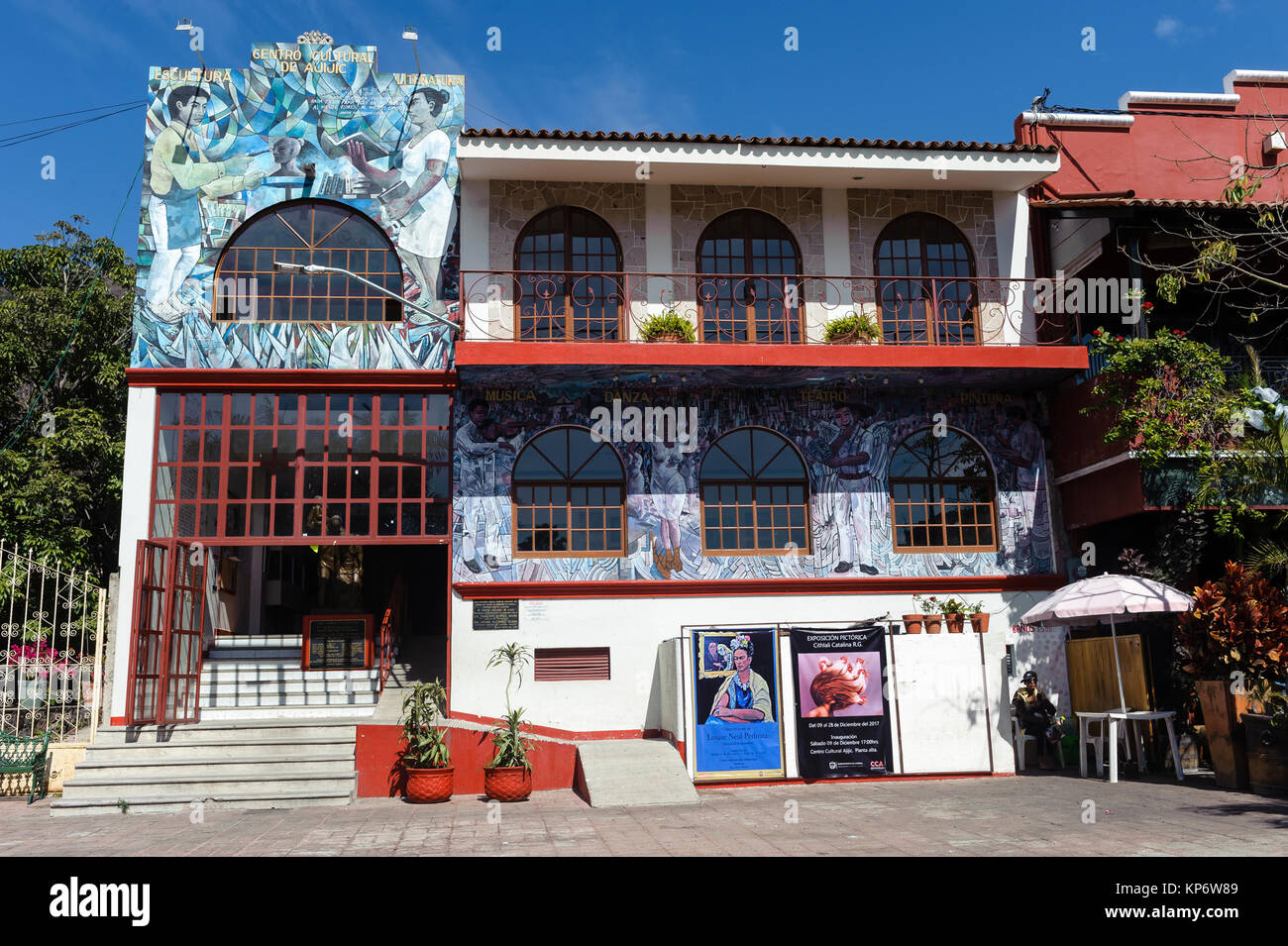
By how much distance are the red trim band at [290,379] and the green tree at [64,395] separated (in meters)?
3.35

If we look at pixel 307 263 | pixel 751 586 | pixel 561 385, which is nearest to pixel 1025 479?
pixel 751 586

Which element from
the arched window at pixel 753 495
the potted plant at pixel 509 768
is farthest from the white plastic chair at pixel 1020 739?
the potted plant at pixel 509 768

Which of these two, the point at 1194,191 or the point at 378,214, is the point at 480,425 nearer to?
the point at 378,214

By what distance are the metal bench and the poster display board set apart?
9.43 metres

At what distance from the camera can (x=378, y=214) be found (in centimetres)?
1591

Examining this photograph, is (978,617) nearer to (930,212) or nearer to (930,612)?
(930,612)

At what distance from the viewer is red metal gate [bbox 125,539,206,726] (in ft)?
43.9

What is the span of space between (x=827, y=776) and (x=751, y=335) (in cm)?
650

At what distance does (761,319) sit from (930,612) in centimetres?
500

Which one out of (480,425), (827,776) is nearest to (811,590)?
(827,776)

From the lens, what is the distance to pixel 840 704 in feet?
44.1

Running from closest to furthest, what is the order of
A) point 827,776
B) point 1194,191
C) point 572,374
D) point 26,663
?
point 827,776
point 26,663
point 572,374
point 1194,191

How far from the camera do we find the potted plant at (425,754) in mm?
12734
